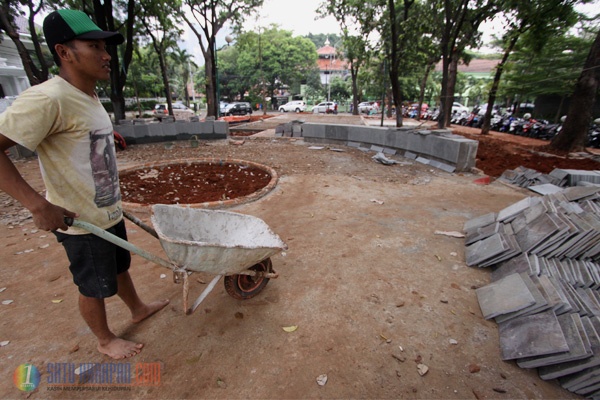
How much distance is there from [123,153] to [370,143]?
770 centimetres

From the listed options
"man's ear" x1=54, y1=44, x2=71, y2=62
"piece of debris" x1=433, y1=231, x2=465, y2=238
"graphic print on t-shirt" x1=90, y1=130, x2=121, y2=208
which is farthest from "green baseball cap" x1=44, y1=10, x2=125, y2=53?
"piece of debris" x1=433, y1=231, x2=465, y2=238

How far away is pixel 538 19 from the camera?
10.6 metres

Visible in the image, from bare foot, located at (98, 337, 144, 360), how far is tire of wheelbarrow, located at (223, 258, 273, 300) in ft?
2.53

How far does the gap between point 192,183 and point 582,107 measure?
1144cm

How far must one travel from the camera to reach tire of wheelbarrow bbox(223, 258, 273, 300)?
2.53m

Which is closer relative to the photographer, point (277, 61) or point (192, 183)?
point (192, 183)

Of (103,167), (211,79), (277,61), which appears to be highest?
(277,61)

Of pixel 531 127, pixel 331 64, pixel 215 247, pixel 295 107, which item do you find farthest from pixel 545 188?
pixel 331 64

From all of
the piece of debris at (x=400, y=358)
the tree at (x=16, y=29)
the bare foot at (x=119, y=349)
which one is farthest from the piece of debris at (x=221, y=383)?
the tree at (x=16, y=29)

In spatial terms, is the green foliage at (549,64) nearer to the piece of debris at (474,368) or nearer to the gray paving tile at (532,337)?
the gray paving tile at (532,337)

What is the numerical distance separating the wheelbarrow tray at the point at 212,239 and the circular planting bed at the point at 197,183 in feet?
6.69

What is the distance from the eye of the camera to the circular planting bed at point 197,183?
502 cm

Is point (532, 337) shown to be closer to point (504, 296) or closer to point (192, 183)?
point (504, 296)

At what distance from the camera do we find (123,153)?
895 centimetres
